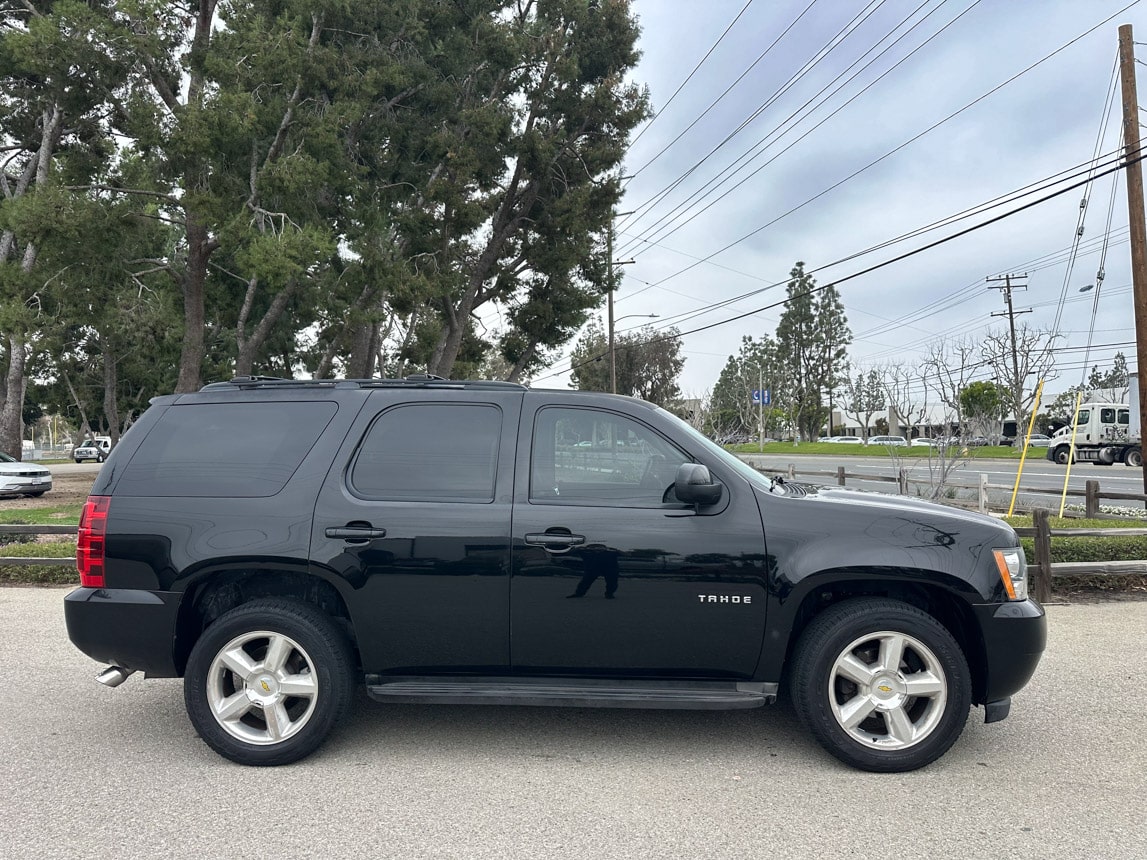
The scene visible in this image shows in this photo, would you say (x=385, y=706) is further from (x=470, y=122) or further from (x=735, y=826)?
(x=470, y=122)

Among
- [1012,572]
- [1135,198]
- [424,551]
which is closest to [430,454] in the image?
[424,551]

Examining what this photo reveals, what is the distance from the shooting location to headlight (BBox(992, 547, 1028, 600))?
3.74 meters

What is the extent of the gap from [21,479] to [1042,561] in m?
21.2

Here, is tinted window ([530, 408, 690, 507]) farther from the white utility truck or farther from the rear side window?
the white utility truck

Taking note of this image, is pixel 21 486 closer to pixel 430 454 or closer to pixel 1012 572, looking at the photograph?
pixel 430 454

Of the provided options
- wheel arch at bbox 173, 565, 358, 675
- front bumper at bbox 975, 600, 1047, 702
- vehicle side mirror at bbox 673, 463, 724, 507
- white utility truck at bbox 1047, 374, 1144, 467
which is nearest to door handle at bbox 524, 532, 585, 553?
vehicle side mirror at bbox 673, 463, 724, 507

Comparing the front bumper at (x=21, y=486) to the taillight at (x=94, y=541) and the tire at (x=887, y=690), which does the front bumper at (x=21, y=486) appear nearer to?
the taillight at (x=94, y=541)

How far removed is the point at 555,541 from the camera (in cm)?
373

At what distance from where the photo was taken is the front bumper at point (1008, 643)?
12.1ft

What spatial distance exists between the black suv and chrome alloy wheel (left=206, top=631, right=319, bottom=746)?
0.01 m

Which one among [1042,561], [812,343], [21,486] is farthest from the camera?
[812,343]

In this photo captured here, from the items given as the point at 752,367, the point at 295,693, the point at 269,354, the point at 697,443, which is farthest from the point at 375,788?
the point at 752,367

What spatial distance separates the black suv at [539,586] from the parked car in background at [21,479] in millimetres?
18576

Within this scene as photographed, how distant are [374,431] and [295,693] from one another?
1.33 metres
